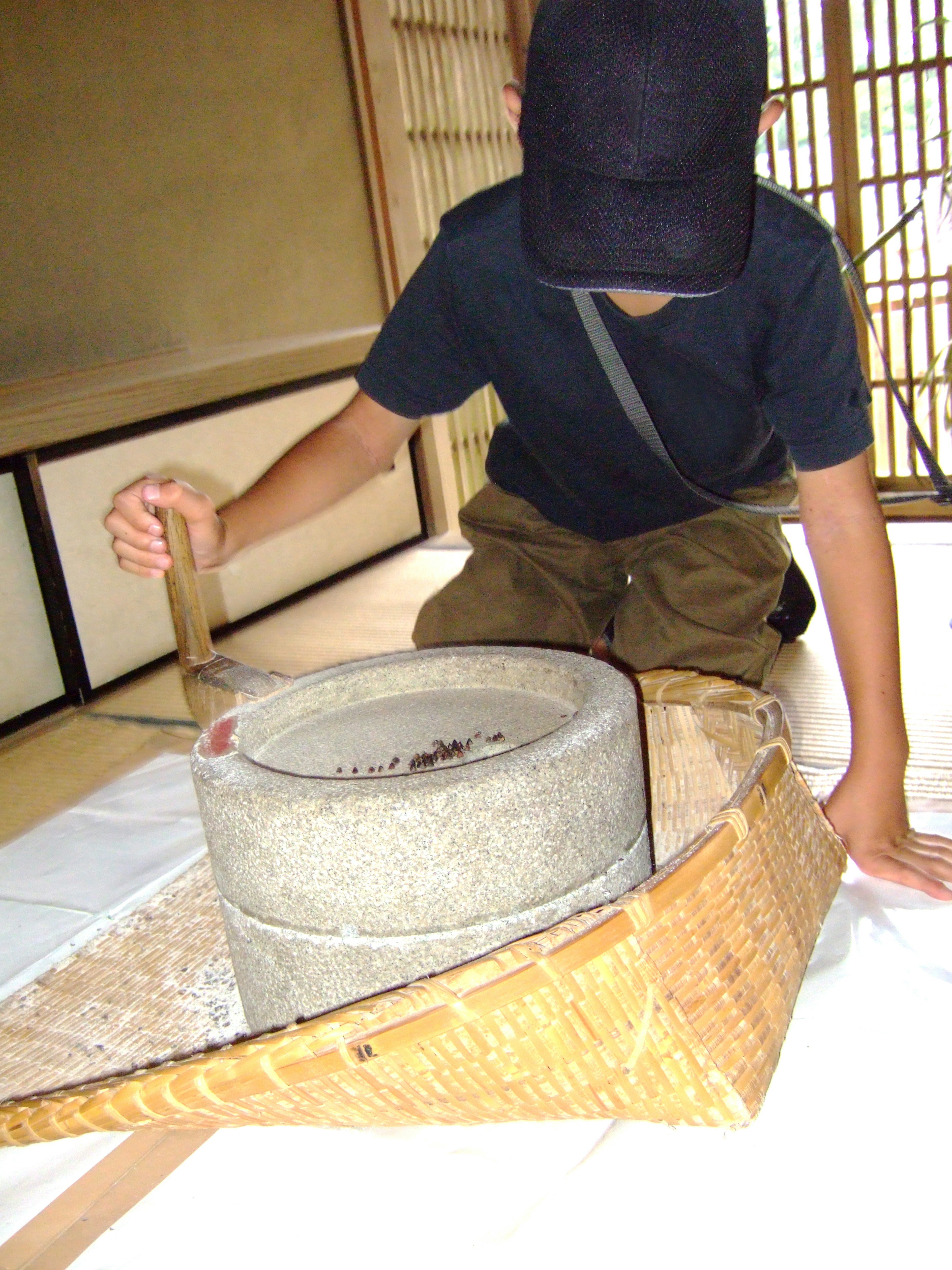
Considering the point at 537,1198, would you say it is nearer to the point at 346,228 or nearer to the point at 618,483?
the point at 618,483

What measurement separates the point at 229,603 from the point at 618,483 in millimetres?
1486

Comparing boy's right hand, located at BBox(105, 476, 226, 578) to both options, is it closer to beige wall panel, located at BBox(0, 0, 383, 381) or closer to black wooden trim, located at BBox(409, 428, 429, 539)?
beige wall panel, located at BBox(0, 0, 383, 381)

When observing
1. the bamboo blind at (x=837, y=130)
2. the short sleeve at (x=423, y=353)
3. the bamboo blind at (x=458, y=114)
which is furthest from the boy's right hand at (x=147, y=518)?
the bamboo blind at (x=458, y=114)

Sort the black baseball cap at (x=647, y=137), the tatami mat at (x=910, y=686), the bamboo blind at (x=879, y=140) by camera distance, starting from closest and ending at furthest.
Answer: the black baseball cap at (x=647, y=137) → the tatami mat at (x=910, y=686) → the bamboo blind at (x=879, y=140)

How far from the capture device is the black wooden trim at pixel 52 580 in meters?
2.16

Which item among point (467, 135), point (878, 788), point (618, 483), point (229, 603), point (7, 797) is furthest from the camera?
point (467, 135)

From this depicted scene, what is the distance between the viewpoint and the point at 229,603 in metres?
2.70

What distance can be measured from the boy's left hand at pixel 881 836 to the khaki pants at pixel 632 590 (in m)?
0.40

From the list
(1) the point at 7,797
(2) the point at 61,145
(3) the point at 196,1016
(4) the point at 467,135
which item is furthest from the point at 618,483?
(4) the point at 467,135

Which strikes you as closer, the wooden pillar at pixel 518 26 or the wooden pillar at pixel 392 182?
the wooden pillar at pixel 392 182

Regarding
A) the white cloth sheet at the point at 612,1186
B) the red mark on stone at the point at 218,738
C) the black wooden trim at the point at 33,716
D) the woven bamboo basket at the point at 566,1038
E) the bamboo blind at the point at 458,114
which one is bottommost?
the black wooden trim at the point at 33,716

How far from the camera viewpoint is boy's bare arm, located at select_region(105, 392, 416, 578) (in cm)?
103

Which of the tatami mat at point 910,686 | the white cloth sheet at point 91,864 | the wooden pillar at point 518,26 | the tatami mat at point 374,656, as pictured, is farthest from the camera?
the wooden pillar at point 518,26

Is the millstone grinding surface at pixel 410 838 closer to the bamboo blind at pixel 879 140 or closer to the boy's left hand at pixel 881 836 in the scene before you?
the boy's left hand at pixel 881 836
